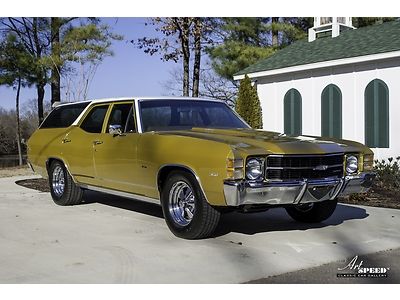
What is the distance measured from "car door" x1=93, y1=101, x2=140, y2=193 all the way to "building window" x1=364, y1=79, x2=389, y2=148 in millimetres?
6893

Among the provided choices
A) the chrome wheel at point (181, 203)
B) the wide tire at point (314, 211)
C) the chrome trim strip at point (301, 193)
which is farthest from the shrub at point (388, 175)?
the chrome wheel at point (181, 203)

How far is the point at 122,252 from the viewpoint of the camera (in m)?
A: 5.37

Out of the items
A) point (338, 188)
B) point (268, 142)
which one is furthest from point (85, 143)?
point (338, 188)

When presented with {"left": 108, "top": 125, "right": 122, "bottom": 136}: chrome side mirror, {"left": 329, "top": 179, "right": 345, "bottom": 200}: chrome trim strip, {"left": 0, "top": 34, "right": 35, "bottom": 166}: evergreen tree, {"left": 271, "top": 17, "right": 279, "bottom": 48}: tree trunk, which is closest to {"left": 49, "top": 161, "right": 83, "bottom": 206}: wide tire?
{"left": 108, "top": 125, "right": 122, "bottom": 136}: chrome side mirror

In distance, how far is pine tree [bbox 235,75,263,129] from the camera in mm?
14469

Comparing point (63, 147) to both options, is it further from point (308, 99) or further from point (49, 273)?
point (308, 99)

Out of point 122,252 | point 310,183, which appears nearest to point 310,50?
point 310,183

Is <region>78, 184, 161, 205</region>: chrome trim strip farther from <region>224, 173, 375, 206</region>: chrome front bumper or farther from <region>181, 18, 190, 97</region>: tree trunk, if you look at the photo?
<region>181, 18, 190, 97</region>: tree trunk

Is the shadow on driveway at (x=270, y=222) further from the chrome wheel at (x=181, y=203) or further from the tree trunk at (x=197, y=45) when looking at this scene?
the tree trunk at (x=197, y=45)

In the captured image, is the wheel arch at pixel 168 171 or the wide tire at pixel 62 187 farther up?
the wheel arch at pixel 168 171

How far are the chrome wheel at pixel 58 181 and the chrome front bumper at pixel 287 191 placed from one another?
409 centimetres

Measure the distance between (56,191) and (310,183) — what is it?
185 inches

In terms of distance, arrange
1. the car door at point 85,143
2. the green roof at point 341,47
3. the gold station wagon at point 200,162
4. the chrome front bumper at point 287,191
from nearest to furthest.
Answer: the chrome front bumper at point 287,191 < the gold station wagon at point 200,162 < the car door at point 85,143 < the green roof at point 341,47

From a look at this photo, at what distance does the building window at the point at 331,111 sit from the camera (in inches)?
504
